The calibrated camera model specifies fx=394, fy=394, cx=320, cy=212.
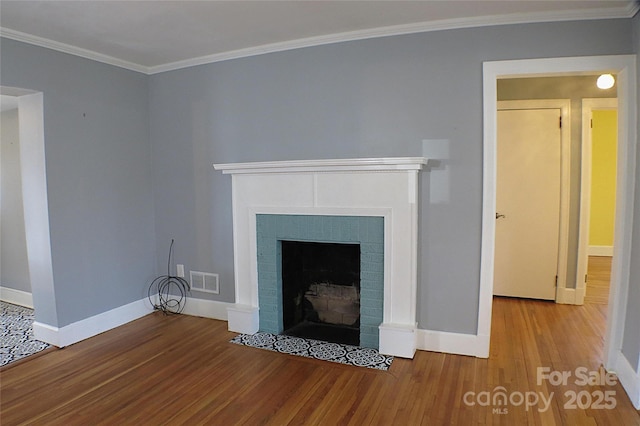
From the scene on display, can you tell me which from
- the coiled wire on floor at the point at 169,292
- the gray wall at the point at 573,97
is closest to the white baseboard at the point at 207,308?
the coiled wire on floor at the point at 169,292

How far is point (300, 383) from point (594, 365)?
6.75ft

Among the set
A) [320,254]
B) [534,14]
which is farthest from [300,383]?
[534,14]

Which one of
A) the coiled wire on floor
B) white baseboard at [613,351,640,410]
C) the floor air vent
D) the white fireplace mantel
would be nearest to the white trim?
the coiled wire on floor

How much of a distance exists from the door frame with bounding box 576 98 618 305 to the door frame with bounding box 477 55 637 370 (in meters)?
1.50

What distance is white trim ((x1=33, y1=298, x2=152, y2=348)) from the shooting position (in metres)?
3.21

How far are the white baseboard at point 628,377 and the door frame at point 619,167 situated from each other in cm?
2

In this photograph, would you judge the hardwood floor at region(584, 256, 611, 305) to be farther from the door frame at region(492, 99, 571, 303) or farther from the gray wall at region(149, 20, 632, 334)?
the gray wall at region(149, 20, 632, 334)

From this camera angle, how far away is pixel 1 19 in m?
2.64

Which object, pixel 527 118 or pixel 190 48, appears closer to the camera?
pixel 190 48

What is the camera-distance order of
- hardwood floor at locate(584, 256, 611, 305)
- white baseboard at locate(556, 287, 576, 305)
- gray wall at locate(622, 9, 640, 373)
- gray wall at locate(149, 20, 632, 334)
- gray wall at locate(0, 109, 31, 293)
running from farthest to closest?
gray wall at locate(0, 109, 31, 293), hardwood floor at locate(584, 256, 611, 305), white baseboard at locate(556, 287, 576, 305), gray wall at locate(149, 20, 632, 334), gray wall at locate(622, 9, 640, 373)

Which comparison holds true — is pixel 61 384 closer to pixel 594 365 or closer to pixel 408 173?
Result: pixel 408 173

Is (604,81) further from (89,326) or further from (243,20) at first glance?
(89,326)

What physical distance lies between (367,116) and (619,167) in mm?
1734

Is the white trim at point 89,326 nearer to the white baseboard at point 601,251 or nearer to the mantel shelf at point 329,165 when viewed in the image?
the mantel shelf at point 329,165
